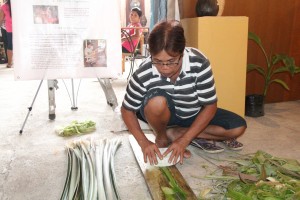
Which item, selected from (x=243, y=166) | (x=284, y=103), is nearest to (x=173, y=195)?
(x=243, y=166)

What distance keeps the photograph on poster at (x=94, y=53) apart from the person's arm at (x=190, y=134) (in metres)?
0.95

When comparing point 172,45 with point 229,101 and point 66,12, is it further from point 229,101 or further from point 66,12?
point 229,101

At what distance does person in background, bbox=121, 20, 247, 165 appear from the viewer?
1427mm

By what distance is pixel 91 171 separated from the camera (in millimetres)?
1596

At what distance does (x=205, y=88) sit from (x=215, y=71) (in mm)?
884

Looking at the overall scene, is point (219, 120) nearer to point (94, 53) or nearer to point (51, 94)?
point (94, 53)

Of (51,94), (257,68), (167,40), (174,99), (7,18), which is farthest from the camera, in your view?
(7,18)

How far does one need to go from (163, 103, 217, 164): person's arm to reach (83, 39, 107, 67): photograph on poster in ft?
3.13

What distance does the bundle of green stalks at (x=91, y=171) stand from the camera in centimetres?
143

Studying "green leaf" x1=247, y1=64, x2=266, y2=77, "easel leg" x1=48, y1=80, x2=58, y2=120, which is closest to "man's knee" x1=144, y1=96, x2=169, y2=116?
"easel leg" x1=48, y1=80, x2=58, y2=120

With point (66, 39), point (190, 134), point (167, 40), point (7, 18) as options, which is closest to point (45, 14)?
point (66, 39)

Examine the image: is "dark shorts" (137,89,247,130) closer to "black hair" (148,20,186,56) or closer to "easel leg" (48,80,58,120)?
"black hair" (148,20,186,56)

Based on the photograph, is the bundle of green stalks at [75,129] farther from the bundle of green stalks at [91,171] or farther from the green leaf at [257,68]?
the green leaf at [257,68]

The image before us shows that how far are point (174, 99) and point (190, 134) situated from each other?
26 cm
